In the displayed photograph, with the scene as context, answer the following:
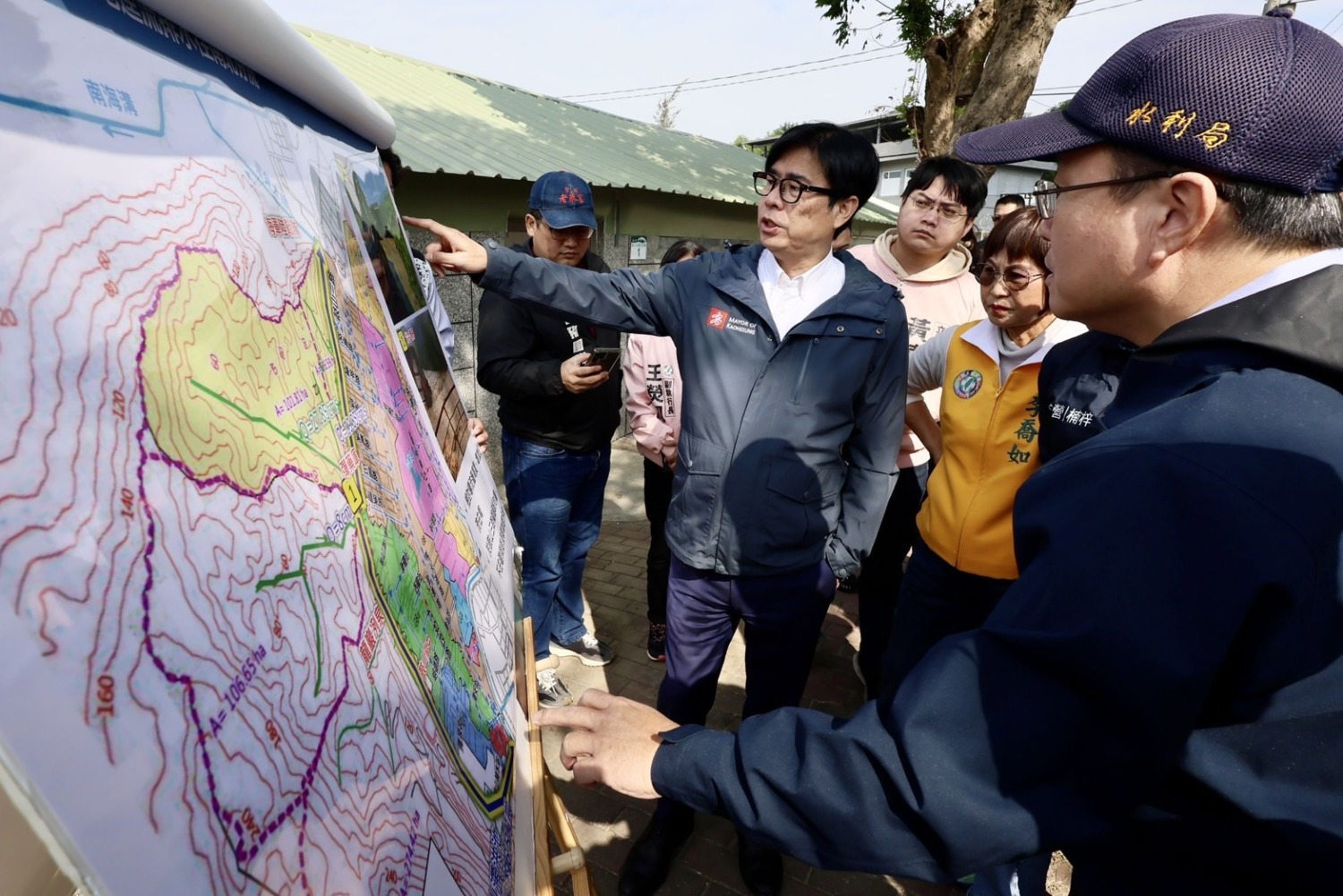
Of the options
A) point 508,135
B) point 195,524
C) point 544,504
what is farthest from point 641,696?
point 508,135

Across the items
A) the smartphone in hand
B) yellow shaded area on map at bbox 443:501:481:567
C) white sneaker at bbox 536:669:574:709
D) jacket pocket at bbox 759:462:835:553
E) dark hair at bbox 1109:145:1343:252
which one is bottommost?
white sneaker at bbox 536:669:574:709

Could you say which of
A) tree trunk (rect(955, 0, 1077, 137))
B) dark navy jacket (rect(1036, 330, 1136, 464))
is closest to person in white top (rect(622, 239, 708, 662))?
dark navy jacket (rect(1036, 330, 1136, 464))

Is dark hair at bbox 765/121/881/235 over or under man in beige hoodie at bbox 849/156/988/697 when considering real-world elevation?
over

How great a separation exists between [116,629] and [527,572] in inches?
95.8

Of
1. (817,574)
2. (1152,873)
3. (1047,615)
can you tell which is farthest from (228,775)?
(817,574)

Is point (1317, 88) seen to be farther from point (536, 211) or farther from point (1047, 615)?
point (536, 211)

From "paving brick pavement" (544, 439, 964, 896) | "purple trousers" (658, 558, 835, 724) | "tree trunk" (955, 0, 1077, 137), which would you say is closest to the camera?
"purple trousers" (658, 558, 835, 724)

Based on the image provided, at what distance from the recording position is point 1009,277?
2109 millimetres

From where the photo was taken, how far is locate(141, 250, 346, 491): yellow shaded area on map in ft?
2.05

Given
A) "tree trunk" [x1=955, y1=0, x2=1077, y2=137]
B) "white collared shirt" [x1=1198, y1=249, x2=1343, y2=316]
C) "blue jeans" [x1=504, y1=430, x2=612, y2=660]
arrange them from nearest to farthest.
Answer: "white collared shirt" [x1=1198, y1=249, x2=1343, y2=316], "blue jeans" [x1=504, y1=430, x2=612, y2=660], "tree trunk" [x1=955, y1=0, x2=1077, y2=137]

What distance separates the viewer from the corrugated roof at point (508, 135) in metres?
5.23

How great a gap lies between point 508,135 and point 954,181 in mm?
4842

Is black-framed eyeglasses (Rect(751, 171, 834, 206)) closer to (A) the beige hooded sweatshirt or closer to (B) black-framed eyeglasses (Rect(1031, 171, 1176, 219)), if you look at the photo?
(B) black-framed eyeglasses (Rect(1031, 171, 1176, 219))

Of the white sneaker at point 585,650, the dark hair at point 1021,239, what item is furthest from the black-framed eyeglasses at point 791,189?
the white sneaker at point 585,650
